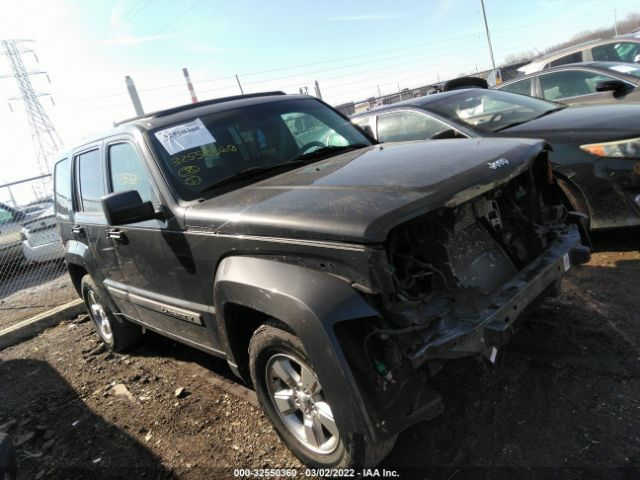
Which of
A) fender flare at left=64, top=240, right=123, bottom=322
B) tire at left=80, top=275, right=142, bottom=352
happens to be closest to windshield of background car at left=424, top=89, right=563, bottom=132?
fender flare at left=64, top=240, right=123, bottom=322

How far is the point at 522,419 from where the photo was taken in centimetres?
241

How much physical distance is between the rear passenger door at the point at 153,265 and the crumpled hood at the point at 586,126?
10.3 feet

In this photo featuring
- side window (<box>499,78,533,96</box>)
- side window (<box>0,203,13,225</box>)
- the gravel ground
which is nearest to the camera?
the gravel ground

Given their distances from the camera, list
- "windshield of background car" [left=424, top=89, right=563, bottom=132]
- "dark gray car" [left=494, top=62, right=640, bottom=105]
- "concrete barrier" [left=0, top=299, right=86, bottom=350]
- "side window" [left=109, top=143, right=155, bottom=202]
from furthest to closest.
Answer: "concrete barrier" [left=0, top=299, right=86, bottom=350] < "dark gray car" [left=494, top=62, right=640, bottom=105] < "windshield of background car" [left=424, top=89, right=563, bottom=132] < "side window" [left=109, top=143, right=155, bottom=202]

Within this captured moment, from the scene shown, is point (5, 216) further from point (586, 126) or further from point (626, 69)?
point (626, 69)

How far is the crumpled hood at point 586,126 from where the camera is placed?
3.71 meters

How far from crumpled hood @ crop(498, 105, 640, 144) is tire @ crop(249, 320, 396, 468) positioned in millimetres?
3126

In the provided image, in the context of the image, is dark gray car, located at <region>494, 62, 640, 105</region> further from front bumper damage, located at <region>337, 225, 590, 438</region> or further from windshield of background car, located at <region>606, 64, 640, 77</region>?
front bumper damage, located at <region>337, 225, 590, 438</region>

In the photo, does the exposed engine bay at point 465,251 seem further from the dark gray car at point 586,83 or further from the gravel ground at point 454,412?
the dark gray car at point 586,83

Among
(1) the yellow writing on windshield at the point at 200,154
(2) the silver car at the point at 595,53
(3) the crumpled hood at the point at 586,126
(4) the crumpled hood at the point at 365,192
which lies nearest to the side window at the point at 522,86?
(2) the silver car at the point at 595,53

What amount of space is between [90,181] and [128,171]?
0.93 meters

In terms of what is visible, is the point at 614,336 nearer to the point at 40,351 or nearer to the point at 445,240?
the point at 445,240

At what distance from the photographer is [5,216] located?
31.5 feet

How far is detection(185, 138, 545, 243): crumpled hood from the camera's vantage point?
73.9 inches
